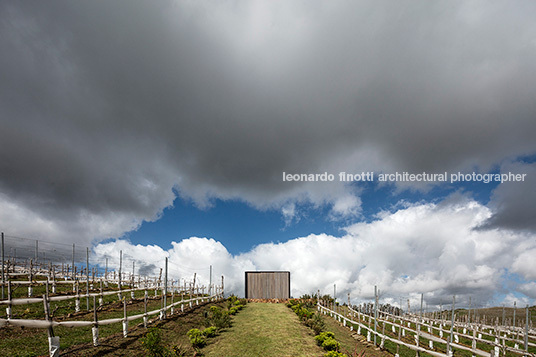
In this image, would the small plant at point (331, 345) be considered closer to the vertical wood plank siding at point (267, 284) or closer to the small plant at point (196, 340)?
the small plant at point (196, 340)

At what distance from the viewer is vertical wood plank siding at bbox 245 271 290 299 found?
4200 centimetres

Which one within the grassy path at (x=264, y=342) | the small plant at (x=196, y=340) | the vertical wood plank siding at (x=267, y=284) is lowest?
the vertical wood plank siding at (x=267, y=284)

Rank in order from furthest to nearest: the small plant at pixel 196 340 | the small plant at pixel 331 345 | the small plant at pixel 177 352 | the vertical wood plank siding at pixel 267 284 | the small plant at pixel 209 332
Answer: the vertical wood plank siding at pixel 267 284 → the small plant at pixel 209 332 → the small plant at pixel 331 345 → the small plant at pixel 196 340 → the small plant at pixel 177 352

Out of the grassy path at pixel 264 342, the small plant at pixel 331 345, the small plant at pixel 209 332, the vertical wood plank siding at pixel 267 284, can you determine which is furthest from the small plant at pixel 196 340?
the vertical wood plank siding at pixel 267 284

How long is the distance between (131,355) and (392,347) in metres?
16.2

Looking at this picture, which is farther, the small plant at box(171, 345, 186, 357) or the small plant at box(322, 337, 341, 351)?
the small plant at box(322, 337, 341, 351)

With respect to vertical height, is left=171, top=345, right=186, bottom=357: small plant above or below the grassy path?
above

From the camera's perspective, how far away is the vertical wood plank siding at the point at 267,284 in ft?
138

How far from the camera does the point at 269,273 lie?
1687 inches

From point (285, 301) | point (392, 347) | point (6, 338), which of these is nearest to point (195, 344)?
point (6, 338)

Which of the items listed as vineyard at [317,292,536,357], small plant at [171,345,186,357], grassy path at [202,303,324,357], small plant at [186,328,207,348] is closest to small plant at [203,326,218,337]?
grassy path at [202,303,324,357]

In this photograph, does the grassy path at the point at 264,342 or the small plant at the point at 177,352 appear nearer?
Result: the small plant at the point at 177,352

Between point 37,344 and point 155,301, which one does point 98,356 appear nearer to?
point 37,344

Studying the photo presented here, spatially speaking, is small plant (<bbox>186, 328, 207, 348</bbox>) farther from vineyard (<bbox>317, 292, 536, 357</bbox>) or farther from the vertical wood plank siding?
the vertical wood plank siding
